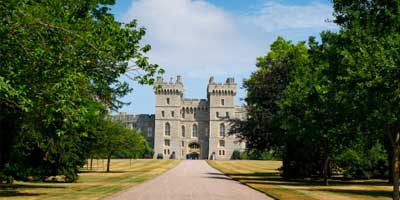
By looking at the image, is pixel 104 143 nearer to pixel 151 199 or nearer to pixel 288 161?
pixel 288 161

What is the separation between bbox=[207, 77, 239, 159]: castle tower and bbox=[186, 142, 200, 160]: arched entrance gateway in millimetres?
4840

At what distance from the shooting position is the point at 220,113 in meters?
143

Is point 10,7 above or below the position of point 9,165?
above

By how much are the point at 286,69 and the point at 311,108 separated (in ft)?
37.7

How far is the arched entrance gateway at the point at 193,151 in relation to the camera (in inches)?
5694

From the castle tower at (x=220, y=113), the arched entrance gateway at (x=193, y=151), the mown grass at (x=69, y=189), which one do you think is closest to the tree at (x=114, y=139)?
the mown grass at (x=69, y=189)

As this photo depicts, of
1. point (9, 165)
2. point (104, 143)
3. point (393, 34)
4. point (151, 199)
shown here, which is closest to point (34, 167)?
point (9, 165)

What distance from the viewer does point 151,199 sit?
20938 mm

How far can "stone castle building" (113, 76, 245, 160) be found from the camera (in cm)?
14150

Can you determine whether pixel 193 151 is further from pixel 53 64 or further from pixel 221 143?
pixel 53 64

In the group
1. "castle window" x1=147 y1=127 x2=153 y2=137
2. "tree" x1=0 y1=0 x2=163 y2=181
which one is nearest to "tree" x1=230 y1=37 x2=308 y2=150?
"tree" x1=0 y1=0 x2=163 y2=181

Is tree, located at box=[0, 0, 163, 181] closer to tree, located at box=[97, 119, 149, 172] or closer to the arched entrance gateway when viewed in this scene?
tree, located at box=[97, 119, 149, 172]

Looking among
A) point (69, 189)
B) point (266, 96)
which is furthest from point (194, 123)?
point (69, 189)

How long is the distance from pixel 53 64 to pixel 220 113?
128094 mm
